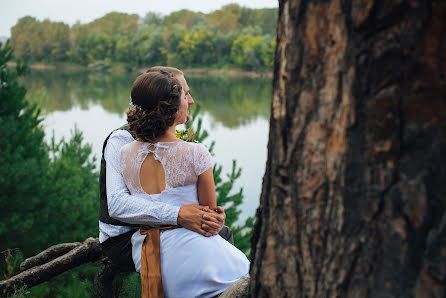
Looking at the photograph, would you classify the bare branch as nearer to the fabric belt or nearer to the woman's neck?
the fabric belt

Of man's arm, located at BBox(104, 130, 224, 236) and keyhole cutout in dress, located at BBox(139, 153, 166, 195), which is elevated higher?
keyhole cutout in dress, located at BBox(139, 153, 166, 195)

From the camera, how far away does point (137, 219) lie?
6.05 ft

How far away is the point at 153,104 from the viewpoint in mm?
1911

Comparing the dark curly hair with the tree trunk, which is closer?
the tree trunk

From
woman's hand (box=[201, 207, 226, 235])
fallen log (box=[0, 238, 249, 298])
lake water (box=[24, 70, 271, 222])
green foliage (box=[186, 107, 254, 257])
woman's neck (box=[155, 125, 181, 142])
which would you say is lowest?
lake water (box=[24, 70, 271, 222])

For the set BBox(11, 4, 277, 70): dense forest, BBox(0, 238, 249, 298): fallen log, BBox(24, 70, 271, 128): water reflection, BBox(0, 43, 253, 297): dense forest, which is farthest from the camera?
BBox(11, 4, 277, 70): dense forest

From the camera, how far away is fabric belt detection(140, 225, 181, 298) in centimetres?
177

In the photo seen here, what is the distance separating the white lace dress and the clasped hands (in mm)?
25

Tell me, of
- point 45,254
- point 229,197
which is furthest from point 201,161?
point 229,197

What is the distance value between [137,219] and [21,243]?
10.8 ft

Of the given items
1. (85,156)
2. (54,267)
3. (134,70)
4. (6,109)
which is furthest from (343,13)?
(134,70)

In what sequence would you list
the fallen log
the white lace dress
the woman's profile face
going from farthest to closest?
the fallen log → the woman's profile face → the white lace dress

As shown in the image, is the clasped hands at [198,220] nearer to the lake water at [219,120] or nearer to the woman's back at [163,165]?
the woman's back at [163,165]

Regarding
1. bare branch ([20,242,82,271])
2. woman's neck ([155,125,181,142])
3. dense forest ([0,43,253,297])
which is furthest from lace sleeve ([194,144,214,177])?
dense forest ([0,43,253,297])
